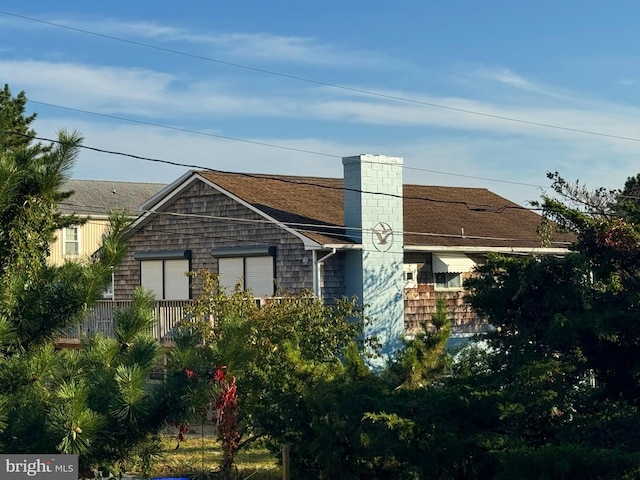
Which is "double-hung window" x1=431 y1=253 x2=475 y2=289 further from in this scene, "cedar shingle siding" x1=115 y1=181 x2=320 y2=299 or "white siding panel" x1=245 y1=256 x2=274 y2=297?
"white siding panel" x1=245 y1=256 x2=274 y2=297

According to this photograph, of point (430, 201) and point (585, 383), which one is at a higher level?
point (430, 201)

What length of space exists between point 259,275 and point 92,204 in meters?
21.3

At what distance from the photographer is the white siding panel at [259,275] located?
26.0 m

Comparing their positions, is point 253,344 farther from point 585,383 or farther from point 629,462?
point 629,462

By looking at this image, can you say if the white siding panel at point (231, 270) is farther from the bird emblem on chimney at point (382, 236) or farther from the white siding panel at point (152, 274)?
the bird emblem on chimney at point (382, 236)

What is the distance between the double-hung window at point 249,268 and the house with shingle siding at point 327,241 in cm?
3

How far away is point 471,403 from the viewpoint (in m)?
12.2

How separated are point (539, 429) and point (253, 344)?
7.11 m

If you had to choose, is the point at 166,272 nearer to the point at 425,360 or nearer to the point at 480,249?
the point at 480,249


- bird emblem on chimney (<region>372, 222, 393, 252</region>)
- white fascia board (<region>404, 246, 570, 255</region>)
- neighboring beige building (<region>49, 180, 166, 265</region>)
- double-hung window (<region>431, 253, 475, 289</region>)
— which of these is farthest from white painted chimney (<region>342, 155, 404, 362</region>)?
neighboring beige building (<region>49, 180, 166, 265</region>)

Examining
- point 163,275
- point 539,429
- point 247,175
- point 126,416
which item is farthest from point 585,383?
point 163,275

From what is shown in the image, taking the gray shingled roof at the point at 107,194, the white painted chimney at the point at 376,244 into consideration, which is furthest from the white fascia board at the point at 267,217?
the gray shingled roof at the point at 107,194

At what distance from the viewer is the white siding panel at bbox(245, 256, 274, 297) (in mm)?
26047

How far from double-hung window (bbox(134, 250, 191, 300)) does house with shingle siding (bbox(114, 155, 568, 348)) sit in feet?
0.11
